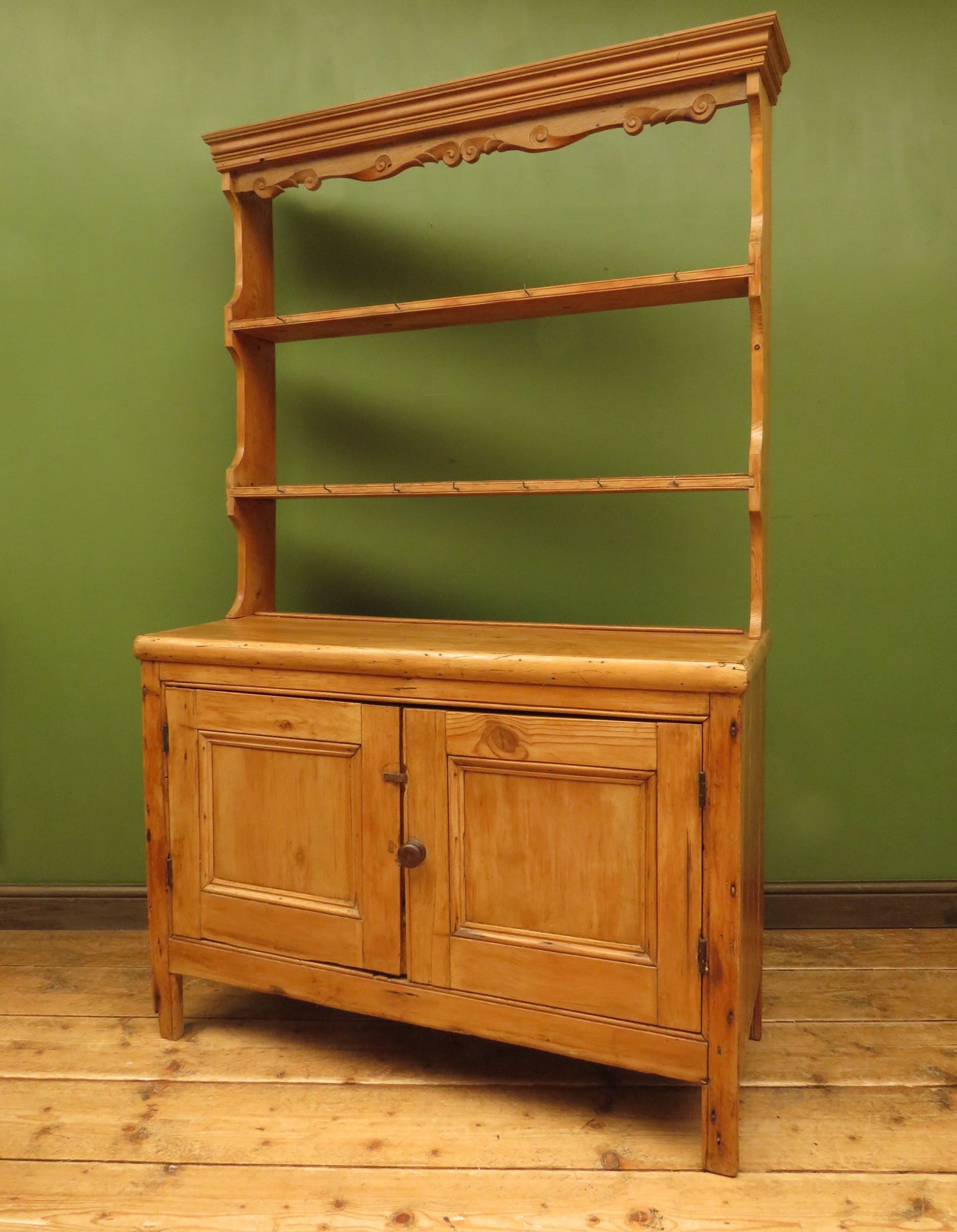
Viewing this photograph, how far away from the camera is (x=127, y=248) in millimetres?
2379

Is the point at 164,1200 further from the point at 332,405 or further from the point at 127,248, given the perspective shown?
the point at 127,248

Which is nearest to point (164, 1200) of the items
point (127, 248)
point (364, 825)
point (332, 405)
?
point (364, 825)

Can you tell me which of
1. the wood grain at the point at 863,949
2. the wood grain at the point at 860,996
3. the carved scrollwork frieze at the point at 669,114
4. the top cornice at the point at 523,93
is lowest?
the wood grain at the point at 860,996

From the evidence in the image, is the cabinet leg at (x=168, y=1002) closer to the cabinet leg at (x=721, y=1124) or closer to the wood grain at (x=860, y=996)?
the cabinet leg at (x=721, y=1124)

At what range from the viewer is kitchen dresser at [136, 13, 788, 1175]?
1.47 meters

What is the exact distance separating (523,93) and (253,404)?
891 millimetres

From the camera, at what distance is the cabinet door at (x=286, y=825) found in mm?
1676

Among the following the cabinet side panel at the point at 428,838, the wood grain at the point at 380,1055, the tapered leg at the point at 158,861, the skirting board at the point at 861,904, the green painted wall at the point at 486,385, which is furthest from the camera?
the skirting board at the point at 861,904

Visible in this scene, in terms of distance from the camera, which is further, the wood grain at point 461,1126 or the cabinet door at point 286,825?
the cabinet door at point 286,825

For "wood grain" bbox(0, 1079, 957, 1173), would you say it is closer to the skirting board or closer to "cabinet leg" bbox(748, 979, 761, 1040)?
"cabinet leg" bbox(748, 979, 761, 1040)

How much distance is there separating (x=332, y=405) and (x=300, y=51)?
0.89 m

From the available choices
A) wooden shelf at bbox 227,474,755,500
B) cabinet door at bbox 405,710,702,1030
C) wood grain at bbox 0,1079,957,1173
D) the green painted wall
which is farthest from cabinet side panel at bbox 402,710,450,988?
the green painted wall

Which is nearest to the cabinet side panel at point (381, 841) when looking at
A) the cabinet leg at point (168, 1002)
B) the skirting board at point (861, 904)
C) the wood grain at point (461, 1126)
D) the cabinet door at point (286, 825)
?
the cabinet door at point (286, 825)

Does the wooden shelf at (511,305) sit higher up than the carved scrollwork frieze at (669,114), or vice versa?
the carved scrollwork frieze at (669,114)
